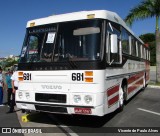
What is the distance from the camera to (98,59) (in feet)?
25.4

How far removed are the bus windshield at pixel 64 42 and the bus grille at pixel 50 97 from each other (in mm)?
906

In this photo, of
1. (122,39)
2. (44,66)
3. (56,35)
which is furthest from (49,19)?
(122,39)

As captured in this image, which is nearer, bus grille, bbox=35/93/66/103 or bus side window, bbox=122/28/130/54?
bus grille, bbox=35/93/66/103

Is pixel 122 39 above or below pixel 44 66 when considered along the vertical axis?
above

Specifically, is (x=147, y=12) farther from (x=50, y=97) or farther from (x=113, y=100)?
(x=50, y=97)

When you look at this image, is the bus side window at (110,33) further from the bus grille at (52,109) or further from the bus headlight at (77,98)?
the bus grille at (52,109)

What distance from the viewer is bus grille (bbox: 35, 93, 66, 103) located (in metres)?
7.98

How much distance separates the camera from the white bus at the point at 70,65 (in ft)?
25.3

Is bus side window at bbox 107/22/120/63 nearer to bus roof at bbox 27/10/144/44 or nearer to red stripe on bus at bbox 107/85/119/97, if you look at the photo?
bus roof at bbox 27/10/144/44

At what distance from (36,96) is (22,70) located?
891 millimetres

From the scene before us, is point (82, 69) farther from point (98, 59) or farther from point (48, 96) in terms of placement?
point (48, 96)

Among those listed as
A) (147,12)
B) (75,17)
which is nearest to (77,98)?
(75,17)

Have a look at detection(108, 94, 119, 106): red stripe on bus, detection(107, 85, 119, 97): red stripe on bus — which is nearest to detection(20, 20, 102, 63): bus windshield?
detection(107, 85, 119, 97): red stripe on bus

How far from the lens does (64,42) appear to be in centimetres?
833
